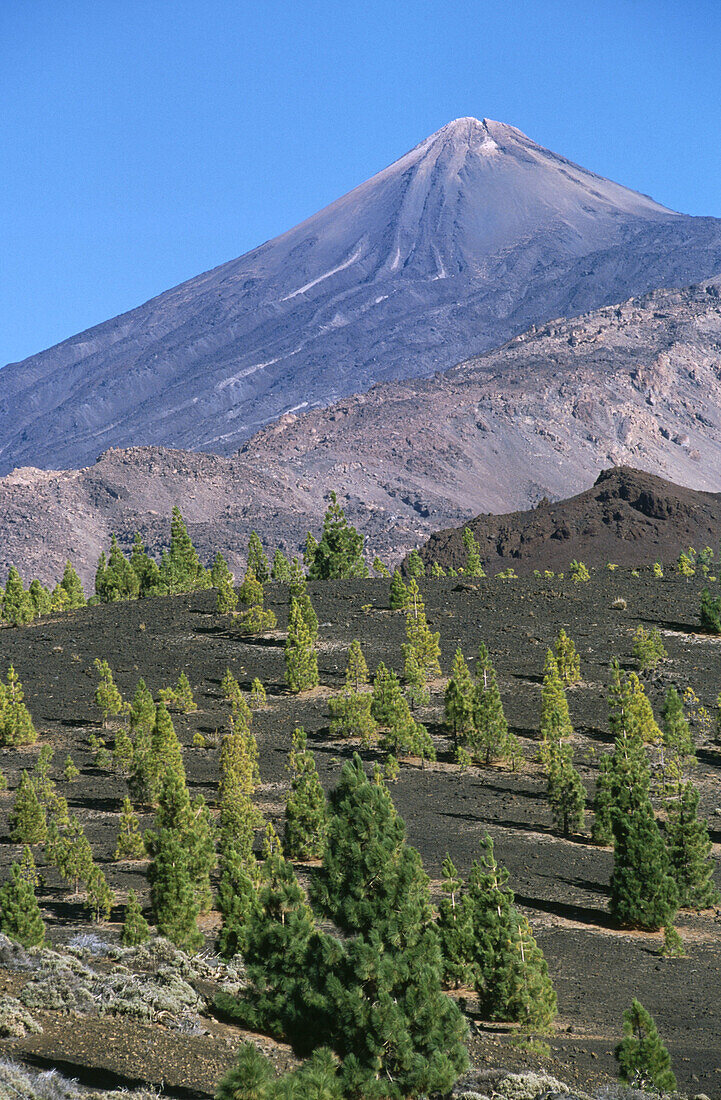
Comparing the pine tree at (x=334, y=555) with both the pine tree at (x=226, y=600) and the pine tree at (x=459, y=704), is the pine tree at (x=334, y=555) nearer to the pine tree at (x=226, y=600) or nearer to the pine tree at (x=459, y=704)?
the pine tree at (x=226, y=600)

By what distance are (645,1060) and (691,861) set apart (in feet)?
49.7

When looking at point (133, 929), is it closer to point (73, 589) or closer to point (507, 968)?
point (507, 968)

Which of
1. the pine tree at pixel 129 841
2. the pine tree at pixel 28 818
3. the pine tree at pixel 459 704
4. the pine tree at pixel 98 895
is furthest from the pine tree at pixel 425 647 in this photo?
the pine tree at pixel 98 895

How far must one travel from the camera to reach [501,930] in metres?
23.3

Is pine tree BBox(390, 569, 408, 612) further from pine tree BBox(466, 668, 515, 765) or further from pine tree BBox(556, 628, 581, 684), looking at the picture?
pine tree BBox(466, 668, 515, 765)

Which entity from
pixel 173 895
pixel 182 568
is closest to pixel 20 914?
pixel 173 895

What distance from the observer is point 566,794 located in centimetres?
4044

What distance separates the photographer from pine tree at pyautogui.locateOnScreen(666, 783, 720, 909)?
109 feet

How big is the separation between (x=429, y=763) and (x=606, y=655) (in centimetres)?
1648

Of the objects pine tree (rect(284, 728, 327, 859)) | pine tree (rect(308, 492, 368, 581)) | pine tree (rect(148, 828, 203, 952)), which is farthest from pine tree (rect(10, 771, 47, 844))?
pine tree (rect(308, 492, 368, 581))

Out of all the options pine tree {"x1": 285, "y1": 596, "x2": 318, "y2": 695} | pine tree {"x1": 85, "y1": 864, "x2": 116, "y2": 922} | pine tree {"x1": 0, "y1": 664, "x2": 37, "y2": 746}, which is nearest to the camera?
pine tree {"x1": 85, "y1": 864, "x2": 116, "y2": 922}

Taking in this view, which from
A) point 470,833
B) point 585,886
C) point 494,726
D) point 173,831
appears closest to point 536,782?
point 494,726

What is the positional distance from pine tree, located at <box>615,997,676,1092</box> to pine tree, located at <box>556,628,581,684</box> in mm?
38736

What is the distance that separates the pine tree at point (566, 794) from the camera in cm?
4022
